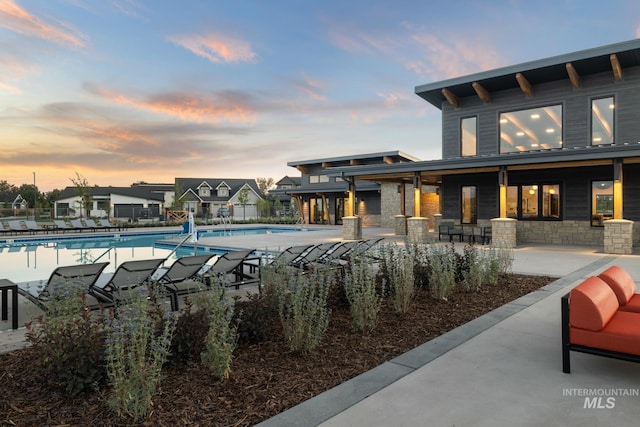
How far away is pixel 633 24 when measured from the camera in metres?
17.7

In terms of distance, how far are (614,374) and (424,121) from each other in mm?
28138

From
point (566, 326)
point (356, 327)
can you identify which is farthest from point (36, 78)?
point (566, 326)

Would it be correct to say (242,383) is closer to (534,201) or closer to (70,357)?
(70,357)

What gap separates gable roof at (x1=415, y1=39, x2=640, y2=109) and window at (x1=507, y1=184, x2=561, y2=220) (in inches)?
169

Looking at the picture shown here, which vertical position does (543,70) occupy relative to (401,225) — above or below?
above

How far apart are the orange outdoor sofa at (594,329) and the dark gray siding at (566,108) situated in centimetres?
1421

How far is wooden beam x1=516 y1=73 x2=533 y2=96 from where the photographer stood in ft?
50.3

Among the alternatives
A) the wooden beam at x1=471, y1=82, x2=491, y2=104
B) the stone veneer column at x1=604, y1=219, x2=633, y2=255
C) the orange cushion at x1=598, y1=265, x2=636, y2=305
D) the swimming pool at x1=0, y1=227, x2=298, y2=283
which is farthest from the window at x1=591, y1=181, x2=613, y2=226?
the swimming pool at x1=0, y1=227, x2=298, y2=283

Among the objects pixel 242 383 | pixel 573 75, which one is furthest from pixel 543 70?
pixel 242 383

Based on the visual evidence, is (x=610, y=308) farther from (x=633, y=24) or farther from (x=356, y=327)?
(x=633, y=24)

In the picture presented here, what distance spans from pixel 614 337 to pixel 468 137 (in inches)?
625

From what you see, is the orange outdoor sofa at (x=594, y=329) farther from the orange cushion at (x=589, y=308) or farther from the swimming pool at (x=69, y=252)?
the swimming pool at (x=69, y=252)

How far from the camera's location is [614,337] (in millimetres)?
3168

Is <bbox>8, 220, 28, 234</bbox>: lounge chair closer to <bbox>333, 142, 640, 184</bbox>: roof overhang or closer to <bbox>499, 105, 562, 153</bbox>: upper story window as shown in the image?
<bbox>333, 142, 640, 184</bbox>: roof overhang
